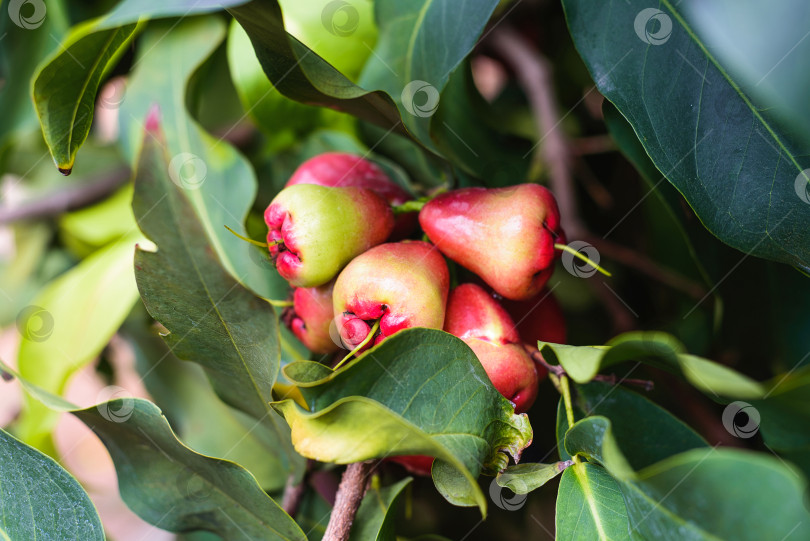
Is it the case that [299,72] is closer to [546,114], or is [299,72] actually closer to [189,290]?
[189,290]

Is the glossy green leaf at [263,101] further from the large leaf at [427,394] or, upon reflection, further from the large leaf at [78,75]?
the large leaf at [427,394]

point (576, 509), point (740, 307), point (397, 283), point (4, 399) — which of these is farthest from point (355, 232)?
point (4, 399)

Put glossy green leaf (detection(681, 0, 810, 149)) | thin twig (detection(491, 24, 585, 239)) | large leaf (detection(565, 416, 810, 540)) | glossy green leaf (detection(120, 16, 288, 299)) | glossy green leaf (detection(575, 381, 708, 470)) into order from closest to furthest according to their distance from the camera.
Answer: large leaf (detection(565, 416, 810, 540)) < glossy green leaf (detection(681, 0, 810, 149)) < glossy green leaf (detection(575, 381, 708, 470)) < glossy green leaf (detection(120, 16, 288, 299)) < thin twig (detection(491, 24, 585, 239))

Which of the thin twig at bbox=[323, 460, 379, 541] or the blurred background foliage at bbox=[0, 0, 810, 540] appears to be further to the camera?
the blurred background foliage at bbox=[0, 0, 810, 540]

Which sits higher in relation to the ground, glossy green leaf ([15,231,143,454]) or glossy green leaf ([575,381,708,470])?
glossy green leaf ([575,381,708,470])

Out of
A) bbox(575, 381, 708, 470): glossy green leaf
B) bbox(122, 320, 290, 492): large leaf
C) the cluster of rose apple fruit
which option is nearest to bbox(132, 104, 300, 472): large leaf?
the cluster of rose apple fruit

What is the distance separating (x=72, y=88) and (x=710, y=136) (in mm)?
472

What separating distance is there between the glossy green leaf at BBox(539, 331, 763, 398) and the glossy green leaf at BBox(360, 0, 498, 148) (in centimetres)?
22

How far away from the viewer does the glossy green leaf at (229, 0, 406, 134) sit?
17.3 inches

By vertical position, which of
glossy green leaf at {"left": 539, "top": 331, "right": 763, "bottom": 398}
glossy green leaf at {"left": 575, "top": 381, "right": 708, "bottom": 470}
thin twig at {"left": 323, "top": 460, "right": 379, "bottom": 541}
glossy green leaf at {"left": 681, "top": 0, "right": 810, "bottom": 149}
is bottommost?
thin twig at {"left": 323, "top": 460, "right": 379, "bottom": 541}

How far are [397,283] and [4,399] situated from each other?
1.50 metres

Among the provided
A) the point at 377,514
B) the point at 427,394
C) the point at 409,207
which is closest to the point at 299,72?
the point at 409,207

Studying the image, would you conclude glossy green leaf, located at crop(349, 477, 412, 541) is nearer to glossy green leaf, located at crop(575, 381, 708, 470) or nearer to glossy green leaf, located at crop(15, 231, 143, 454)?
glossy green leaf, located at crop(575, 381, 708, 470)

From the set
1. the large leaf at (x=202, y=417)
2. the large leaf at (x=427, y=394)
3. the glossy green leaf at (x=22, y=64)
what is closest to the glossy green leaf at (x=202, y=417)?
the large leaf at (x=202, y=417)
